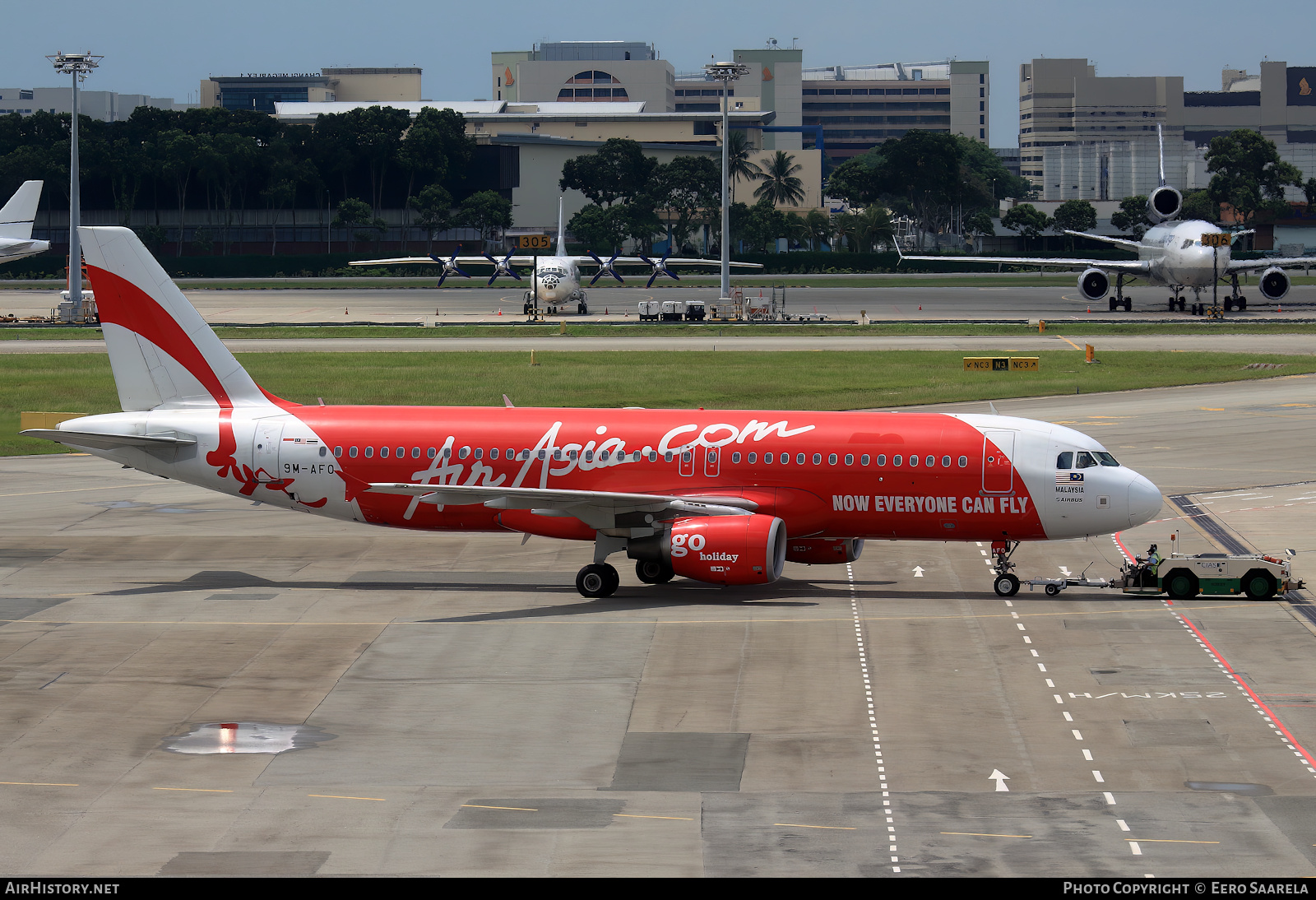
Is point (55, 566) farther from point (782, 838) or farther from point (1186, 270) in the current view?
point (1186, 270)

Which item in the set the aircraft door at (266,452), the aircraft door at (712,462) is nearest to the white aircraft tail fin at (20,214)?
the aircraft door at (266,452)

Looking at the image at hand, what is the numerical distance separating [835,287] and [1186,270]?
203 ft

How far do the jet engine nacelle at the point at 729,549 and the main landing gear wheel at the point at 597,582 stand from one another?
1.77 m

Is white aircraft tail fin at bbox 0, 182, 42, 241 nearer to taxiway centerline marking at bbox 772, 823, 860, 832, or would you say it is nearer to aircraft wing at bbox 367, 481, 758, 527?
aircraft wing at bbox 367, 481, 758, 527

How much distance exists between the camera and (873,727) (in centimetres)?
2445

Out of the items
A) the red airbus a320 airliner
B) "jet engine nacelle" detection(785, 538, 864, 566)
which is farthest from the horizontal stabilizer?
"jet engine nacelle" detection(785, 538, 864, 566)

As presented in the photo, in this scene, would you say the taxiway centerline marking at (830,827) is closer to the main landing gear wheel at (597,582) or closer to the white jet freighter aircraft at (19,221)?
the main landing gear wheel at (597,582)

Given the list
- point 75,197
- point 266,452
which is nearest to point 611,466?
point 266,452

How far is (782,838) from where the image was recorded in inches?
762

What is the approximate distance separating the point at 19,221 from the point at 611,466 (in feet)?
371

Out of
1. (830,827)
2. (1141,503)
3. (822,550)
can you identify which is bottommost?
(830,827)

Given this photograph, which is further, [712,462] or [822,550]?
[822,550]

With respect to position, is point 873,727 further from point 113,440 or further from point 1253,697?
point 113,440

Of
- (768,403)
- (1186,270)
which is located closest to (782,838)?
(768,403)
